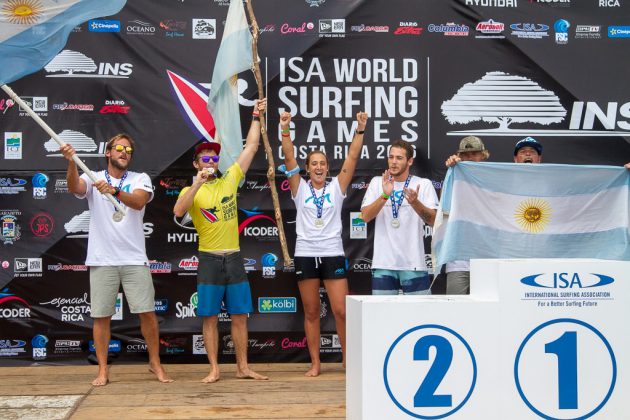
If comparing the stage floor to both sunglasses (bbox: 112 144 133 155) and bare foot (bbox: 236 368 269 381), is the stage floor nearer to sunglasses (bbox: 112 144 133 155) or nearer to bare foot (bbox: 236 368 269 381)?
bare foot (bbox: 236 368 269 381)

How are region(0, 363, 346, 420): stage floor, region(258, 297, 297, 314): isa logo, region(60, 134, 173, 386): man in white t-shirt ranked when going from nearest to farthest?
region(0, 363, 346, 420): stage floor, region(60, 134, 173, 386): man in white t-shirt, region(258, 297, 297, 314): isa logo

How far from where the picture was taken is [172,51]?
22.6 feet

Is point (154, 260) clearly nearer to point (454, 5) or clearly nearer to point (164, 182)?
point (164, 182)

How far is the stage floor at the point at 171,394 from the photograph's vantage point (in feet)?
16.6

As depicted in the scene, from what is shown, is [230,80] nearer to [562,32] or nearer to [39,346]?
[39,346]

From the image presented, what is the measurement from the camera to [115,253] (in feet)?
19.7

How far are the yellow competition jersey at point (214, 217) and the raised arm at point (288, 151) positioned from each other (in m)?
0.48

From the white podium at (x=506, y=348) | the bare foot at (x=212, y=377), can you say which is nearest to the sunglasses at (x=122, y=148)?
the bare foot at (x=212, y=377)

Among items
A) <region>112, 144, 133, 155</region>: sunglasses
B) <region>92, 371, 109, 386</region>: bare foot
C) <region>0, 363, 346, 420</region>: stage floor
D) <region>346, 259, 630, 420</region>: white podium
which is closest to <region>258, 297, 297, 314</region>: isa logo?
→ <region>0, 363, 346, 420</region>: stage floor

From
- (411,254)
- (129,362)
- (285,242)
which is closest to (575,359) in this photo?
(411,254)

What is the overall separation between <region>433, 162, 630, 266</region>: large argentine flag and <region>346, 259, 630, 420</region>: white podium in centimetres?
105

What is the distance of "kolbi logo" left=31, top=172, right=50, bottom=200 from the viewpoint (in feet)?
22.2

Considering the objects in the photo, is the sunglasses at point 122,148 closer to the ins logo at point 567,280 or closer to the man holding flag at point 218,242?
the man holding flag at point 218,242

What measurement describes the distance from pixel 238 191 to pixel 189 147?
0.53 m
